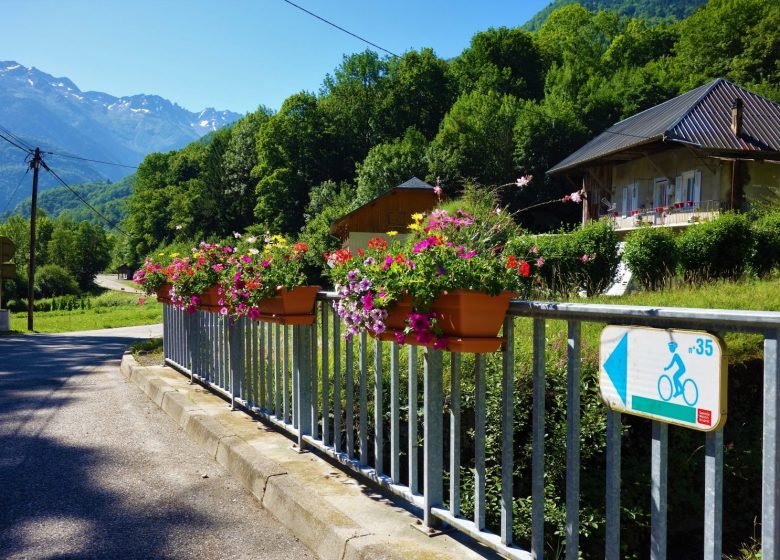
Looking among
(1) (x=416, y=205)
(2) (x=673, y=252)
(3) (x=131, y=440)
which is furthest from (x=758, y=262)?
(1) (x=416, y=205)

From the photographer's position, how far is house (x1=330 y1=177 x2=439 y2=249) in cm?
4844

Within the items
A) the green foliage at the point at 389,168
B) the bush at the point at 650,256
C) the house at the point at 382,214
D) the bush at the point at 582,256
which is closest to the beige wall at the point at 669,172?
the bush at the point at 582,256

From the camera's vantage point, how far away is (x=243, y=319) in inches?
219

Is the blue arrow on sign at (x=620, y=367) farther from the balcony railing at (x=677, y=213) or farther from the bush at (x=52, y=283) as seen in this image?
the bush at (x=52, y=283)

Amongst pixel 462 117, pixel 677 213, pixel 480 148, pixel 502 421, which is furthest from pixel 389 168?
pixel 502 421

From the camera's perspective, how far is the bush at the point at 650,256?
46.8 feet

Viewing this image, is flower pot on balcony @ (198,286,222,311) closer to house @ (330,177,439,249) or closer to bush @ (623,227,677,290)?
bush @ (623,227,677,290)

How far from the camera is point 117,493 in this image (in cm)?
403

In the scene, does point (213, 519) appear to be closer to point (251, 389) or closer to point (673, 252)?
point (251, 389)

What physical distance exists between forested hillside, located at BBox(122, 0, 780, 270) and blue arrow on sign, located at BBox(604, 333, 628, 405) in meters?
43.2

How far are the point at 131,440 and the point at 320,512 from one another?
280 centimetres

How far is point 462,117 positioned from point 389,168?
7351 mm

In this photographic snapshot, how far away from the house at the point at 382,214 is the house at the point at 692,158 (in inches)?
595

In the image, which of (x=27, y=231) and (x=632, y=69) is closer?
(x=632, y=69)
